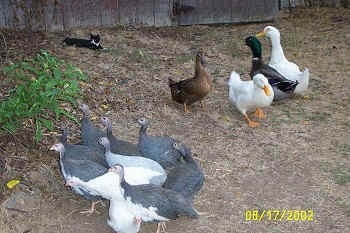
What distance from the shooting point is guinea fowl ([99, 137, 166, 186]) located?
4348 mm

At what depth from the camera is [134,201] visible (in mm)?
4031

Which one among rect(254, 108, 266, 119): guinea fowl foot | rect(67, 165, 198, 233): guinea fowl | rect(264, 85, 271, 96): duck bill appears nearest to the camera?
rect(67, 165, 198, 233): guinea fowl

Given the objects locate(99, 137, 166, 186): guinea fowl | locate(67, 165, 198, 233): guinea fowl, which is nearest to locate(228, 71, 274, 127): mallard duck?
locate(99, 137, 166, 186): guinea fowl

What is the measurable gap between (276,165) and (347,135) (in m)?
0.96

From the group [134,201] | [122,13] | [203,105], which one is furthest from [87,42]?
[134,201]

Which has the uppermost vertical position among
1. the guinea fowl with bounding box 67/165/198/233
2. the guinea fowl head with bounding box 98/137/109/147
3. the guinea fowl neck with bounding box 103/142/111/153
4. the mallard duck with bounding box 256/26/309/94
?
the mallard duck with bounding box 256/26/309/94

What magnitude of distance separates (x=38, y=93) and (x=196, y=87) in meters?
1.59

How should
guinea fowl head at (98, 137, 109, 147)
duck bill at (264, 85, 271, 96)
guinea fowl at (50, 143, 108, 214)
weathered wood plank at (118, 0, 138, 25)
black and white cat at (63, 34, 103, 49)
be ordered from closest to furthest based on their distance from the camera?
guinea fowl at (50, 143, 108, 214)
guinea fowl head at (98, 137, 109, 147)
duck bill at (264, 85, 271, 96)
black and white cat at (63, 34, 103, 49)
weathered wood plank at (118, 0, 138, 25)

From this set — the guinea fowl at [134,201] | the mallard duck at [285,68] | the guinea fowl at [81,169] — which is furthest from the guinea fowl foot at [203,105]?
the guinea fowl at [134,201]

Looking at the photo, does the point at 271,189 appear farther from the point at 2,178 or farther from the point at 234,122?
the point at 2,178

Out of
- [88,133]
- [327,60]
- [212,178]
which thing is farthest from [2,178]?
[327,60]

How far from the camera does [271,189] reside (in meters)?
4.88

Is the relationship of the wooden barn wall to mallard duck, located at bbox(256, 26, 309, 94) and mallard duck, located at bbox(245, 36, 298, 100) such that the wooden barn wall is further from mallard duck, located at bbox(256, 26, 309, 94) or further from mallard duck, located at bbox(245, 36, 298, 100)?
mallard duck, located at bbox(245, 36, 298, 100)

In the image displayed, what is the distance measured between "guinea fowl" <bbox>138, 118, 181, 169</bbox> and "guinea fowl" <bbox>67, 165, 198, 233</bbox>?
583 mm
